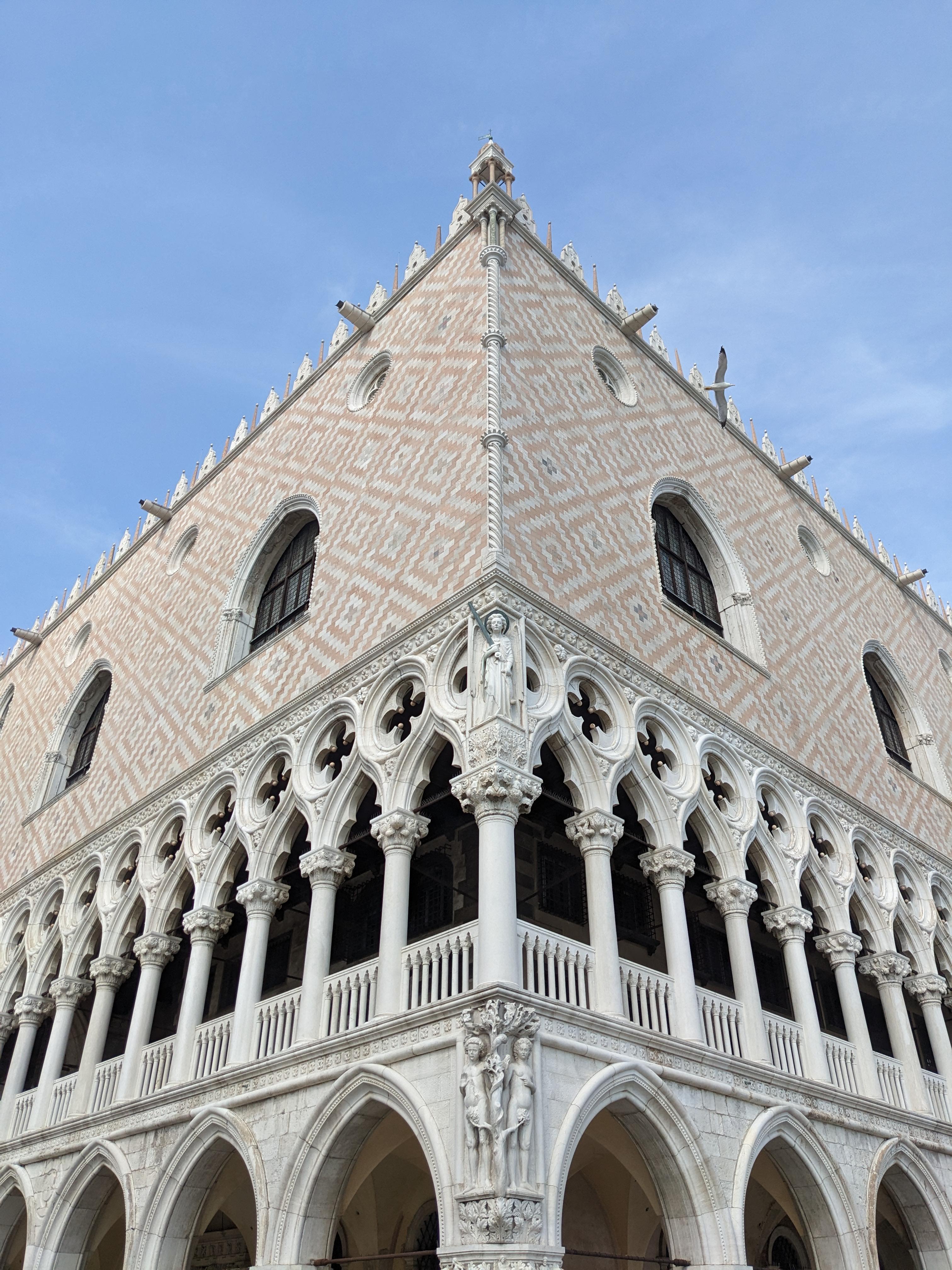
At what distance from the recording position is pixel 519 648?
8789 millimetres

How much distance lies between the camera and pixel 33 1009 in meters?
12.8

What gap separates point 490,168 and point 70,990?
10.8 metres

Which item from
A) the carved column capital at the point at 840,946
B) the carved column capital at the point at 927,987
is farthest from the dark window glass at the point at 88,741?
the carved column capital at the point at 927,987

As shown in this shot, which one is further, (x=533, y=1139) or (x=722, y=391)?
(x=722, y=391)

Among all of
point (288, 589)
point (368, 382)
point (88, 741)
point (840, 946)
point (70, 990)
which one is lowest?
point (840, 946)

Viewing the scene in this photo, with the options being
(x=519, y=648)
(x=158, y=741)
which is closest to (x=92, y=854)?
(x=158, y=741)

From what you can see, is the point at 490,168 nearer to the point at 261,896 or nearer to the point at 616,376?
the point at 616,376

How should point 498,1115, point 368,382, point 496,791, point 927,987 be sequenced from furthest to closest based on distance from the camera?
point 368,382 → point 927,987 → point 496,791 → point 498,1115

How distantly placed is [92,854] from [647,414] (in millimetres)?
8754

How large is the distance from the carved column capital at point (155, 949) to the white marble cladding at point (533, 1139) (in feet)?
4.87

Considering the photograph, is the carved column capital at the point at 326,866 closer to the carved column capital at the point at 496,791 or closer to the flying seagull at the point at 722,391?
the carved column capital at the point at 496,791

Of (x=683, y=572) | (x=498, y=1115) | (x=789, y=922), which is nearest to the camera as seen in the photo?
(x=498, y=1115)

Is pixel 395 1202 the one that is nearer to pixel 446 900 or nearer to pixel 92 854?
pixel 446 900

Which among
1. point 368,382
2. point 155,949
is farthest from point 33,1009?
point 368,382
